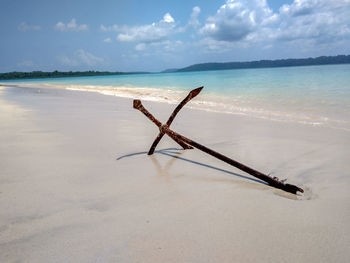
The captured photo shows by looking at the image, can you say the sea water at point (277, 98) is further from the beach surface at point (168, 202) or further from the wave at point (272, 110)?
the beach surface at point (168, 202)

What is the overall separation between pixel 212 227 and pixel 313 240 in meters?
0.71

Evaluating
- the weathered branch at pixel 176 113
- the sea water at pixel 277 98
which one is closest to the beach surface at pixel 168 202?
the weathered branch at pixel 176 113

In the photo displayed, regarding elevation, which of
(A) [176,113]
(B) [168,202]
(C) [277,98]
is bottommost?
(B) [168,202]

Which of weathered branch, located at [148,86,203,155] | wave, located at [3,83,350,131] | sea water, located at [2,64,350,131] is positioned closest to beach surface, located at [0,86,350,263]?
weathered branch, located at [148,86,203,155]

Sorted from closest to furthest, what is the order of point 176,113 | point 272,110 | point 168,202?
point 168,202 → point 176,113 → point 272,110

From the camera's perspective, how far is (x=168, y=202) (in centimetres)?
234

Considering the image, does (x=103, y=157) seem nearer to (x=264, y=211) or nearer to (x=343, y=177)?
(x=264, y=211)

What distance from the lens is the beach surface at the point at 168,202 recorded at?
5.54 feet

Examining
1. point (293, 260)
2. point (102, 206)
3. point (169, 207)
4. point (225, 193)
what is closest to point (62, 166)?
point (102, 206)

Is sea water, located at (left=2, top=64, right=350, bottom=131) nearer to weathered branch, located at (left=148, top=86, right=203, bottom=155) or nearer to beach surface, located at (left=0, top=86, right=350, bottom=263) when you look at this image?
beach surface, located at (left=0, top=86, right=350, bottom=263)

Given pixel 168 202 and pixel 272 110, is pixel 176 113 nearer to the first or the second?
pixel 168 202

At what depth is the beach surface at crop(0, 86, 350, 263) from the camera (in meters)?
1.69

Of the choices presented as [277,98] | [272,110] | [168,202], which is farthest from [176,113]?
[277,98]

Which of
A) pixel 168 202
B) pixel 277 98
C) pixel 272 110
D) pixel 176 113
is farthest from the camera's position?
pixel 277 98
